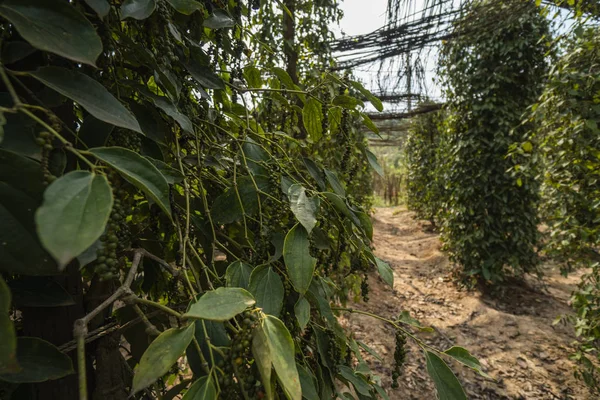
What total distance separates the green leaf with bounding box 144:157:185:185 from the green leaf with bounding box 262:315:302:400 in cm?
22

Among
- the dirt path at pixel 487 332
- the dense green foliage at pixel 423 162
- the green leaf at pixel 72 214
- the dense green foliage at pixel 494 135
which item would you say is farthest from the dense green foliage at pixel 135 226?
the dense green foliage at pixel 423 162

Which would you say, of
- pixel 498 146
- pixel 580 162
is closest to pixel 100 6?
pixel 580 162

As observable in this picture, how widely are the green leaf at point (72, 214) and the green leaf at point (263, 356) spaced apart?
0.51 feet

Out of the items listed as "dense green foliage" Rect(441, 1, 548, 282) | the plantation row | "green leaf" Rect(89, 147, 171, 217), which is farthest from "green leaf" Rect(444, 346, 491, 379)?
"dense green foliage" Rect(441, 1, 548, 282)

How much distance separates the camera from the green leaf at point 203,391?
274 mm

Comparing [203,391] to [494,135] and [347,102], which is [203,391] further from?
[494,135]

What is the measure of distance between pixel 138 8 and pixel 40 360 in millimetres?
368

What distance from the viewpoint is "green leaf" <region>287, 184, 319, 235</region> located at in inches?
14.5

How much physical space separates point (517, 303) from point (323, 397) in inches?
119

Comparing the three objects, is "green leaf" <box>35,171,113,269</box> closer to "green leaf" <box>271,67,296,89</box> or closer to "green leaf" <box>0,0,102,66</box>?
"green leaf" <box>0,0,102,66</box>

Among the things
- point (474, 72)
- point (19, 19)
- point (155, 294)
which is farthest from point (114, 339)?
point (474, 72)

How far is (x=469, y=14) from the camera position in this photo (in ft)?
8.78

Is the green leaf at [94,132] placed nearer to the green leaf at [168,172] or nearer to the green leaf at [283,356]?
the green leaf at [168,172]

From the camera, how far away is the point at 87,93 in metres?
0.30
